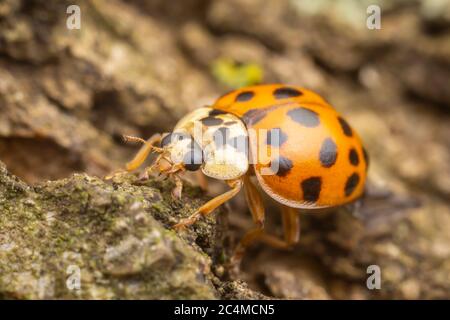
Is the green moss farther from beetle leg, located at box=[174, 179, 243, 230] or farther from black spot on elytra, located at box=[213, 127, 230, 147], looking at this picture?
beetle leg, located at box=[174, 179, 243, 230]

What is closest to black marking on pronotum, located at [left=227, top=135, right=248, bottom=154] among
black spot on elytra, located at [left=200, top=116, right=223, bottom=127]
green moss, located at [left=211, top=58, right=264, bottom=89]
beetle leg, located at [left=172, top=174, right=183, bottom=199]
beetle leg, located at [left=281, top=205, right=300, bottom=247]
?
black spot on elytra, located at [left=200, top=116, right=223, bottom=127]

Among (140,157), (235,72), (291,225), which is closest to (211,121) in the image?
(140,157)

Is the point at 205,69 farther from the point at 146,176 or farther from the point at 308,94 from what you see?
the point at 146,176

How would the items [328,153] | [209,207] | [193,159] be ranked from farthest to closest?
1. [328,153]
2. [193,159]
3. [209,207]

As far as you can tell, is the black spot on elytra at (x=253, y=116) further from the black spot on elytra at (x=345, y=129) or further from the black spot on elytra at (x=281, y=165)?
the black spot on elytra at (x=345, y=129)

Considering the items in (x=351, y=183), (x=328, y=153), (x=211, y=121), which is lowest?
(x=351, y=183)

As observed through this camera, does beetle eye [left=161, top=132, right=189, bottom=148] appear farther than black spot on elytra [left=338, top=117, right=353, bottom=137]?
No

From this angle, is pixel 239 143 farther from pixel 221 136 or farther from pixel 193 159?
pixel 193 159

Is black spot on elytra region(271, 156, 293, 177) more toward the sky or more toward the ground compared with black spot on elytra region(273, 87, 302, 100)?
more toward the ground
